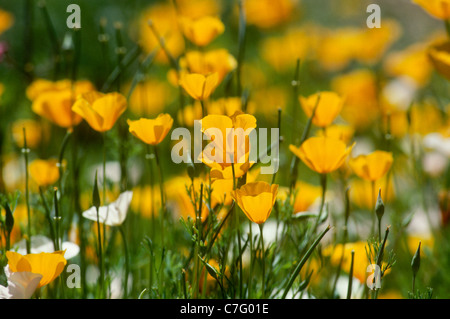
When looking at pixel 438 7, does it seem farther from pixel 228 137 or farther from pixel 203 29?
pixel 228 137

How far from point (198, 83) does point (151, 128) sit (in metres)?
0.08

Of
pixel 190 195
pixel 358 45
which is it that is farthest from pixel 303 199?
pixel 358 45

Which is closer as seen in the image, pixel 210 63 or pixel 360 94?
pixel 210 63

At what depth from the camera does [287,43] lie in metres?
2.29

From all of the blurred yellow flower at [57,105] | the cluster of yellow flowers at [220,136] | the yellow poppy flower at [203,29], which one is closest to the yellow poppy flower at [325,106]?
the cluster of yellow flowers at [220,136]

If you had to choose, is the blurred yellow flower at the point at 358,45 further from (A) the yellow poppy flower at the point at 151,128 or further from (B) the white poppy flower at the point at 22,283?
(B) the white poppy flower at the point at 22,283

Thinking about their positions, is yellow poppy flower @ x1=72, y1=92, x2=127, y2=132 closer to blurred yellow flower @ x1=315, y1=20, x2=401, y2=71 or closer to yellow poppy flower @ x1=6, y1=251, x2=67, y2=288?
yellow poppy flower @ x1=6, y1=251, x2=67, y2=288

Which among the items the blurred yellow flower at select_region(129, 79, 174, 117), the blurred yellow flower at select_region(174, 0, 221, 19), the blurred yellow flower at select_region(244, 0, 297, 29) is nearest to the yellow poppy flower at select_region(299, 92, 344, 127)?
the blurred yellow flower at select_region(129, 79, 174, 117)

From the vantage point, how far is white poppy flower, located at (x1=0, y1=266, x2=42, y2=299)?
0.66m

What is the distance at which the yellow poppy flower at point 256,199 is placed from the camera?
664 mm

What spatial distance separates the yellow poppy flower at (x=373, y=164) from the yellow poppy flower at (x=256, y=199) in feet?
0.66

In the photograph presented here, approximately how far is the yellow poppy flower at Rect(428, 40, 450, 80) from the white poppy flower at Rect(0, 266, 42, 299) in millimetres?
739

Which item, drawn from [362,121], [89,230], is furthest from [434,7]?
[362,121]

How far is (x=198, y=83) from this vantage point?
0.74 metres
